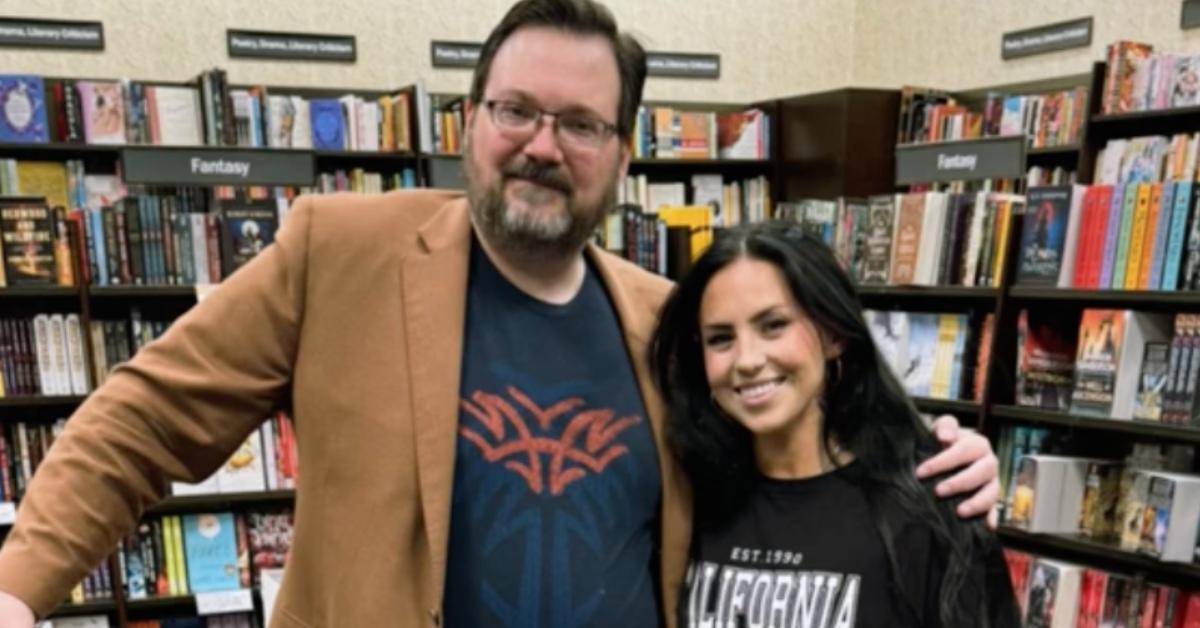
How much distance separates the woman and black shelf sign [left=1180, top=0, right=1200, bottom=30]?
4.29 metres

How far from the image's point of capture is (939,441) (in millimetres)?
1460

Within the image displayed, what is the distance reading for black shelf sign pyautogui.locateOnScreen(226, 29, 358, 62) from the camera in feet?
17.5

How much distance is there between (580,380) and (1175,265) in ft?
7.07

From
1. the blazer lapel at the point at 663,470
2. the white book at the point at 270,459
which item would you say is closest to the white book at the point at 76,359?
the white book at the point at 270,459

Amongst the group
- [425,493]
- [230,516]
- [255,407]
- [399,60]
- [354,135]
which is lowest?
[230,516]

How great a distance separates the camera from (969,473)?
133 cm

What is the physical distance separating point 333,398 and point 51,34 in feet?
15.8

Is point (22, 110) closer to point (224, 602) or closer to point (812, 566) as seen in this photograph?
point (224, 602)

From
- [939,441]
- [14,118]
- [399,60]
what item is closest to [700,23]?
[399,60]

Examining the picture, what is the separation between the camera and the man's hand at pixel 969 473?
132 cm

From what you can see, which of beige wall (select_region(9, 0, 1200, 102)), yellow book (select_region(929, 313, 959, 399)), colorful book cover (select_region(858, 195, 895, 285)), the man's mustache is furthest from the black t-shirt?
beige wall (select_region(9, 0, 1200, 102))

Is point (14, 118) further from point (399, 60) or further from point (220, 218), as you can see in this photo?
point (399, 60)

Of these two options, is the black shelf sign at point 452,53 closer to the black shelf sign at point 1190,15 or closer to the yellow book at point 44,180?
the yellow book at point 44,180

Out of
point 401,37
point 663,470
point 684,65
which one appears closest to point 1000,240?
point 663,470
